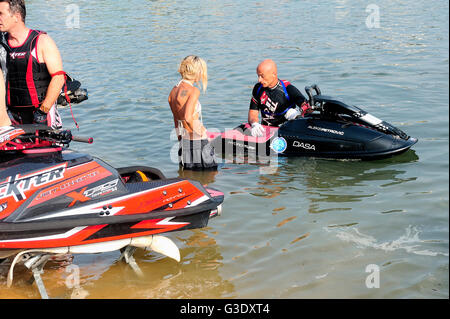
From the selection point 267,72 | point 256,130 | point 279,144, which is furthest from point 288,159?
point 267,72

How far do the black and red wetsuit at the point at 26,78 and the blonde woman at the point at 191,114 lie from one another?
1.63 metres

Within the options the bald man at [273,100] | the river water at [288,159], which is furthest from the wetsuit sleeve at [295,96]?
the river water at [288,159]

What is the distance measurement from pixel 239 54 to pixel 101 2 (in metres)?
11.7

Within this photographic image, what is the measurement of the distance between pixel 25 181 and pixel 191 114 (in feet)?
8.06

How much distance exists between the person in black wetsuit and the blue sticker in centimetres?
333

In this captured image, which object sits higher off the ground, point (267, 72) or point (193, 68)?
point (193, 68)

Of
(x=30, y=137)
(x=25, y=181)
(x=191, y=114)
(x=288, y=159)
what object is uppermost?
(x=30, y=137)

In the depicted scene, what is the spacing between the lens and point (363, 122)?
24.9 ft

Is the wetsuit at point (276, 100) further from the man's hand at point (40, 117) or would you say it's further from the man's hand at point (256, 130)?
the man's hand at point (40, 117)

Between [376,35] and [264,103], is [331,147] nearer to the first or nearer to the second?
[264,103]

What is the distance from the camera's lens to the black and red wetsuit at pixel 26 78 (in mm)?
5207

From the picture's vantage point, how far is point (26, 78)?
530 centimetres

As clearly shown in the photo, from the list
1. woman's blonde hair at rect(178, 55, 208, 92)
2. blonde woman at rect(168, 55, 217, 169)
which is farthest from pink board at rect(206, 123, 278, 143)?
woman's blonde hair at rect(178, 55, 208, 92)

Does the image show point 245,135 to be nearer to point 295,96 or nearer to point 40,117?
point 295,96
